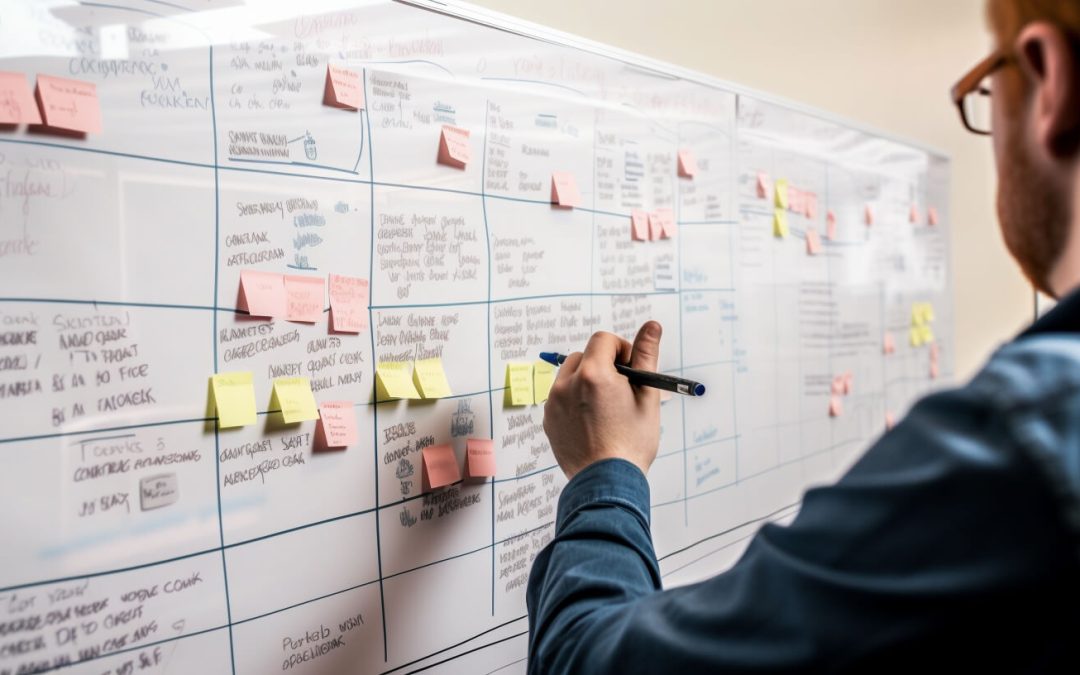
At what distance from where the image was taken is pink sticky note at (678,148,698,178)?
1.43 meters

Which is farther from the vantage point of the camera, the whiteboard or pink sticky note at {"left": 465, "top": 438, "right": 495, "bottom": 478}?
pink sticky note at {"left": 465, "top": 438, "right": 495, "bottom": 478}

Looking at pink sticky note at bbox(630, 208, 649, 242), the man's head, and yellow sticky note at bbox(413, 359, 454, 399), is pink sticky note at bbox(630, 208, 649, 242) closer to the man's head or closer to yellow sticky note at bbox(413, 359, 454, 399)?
yellow sticky note at bbox(413, 359, 454, 399)

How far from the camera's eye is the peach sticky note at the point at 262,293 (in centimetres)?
85

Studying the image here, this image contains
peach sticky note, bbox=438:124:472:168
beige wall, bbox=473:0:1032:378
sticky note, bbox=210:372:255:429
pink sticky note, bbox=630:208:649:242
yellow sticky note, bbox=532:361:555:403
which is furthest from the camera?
beige wall, bbox=473:0:1032:378

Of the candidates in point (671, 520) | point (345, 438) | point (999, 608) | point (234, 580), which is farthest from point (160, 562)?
point (671, 520)

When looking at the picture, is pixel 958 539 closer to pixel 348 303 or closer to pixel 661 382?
pixel 661 382

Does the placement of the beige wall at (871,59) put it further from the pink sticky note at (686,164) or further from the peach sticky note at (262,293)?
the peach sticky note at (262,293)

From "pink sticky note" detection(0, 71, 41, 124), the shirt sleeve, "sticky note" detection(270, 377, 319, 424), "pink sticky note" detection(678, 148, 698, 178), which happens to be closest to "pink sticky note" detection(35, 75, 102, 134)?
"pink sticky note" detection(0, 71, 41, 124)

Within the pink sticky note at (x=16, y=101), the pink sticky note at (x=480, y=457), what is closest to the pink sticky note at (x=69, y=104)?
the pink sticky note at (x=16, y=101)

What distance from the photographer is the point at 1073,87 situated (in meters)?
0.58

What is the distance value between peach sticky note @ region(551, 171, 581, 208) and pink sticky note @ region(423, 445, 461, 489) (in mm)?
448

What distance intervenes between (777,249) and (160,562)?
1370 millimetres

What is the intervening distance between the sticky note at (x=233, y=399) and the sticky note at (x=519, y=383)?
1.33 feet

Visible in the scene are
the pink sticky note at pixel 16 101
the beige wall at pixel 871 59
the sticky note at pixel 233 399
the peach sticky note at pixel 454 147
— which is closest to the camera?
the pink sticky note at pixel 16 101
